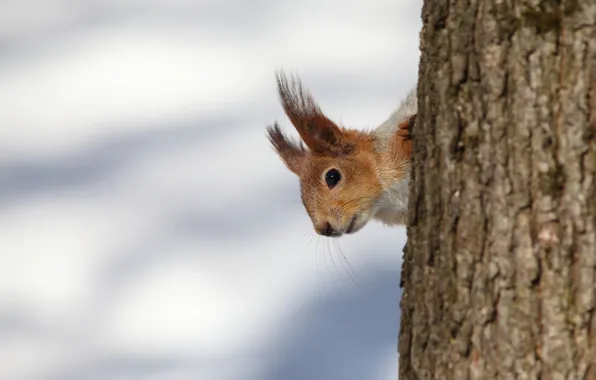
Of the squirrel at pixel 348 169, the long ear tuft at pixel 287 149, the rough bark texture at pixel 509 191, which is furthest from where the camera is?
the long ear tuft at pixel 287 149

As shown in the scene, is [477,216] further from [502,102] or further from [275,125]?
[275,125]

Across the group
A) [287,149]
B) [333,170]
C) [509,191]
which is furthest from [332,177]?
[509,191]

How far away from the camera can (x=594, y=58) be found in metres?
1.16

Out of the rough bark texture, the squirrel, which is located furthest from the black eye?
the rough bark texture

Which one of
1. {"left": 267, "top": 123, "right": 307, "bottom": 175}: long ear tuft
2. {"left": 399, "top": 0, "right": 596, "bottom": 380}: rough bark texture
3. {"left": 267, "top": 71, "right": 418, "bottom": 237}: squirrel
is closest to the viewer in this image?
{"left": 399, "top": 0, "right": 596, "bottom": 380}: rough bark texture

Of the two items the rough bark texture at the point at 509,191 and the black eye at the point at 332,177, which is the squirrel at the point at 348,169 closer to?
the black eye at the point at 332,177

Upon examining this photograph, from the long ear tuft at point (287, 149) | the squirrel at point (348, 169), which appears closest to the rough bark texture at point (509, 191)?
the squirrel at point (348, 169)

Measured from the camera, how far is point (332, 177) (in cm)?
280

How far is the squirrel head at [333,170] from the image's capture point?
275 centimetres

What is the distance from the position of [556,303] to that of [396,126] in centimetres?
155

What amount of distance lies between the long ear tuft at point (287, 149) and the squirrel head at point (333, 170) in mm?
19

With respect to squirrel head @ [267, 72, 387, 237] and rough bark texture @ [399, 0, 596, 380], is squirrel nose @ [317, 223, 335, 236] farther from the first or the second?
rough bark texture @ [399, 0, 596, 380]

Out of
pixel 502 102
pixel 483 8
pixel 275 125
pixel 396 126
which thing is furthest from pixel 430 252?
pixel 275 125

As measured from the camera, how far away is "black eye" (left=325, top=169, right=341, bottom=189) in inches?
110
